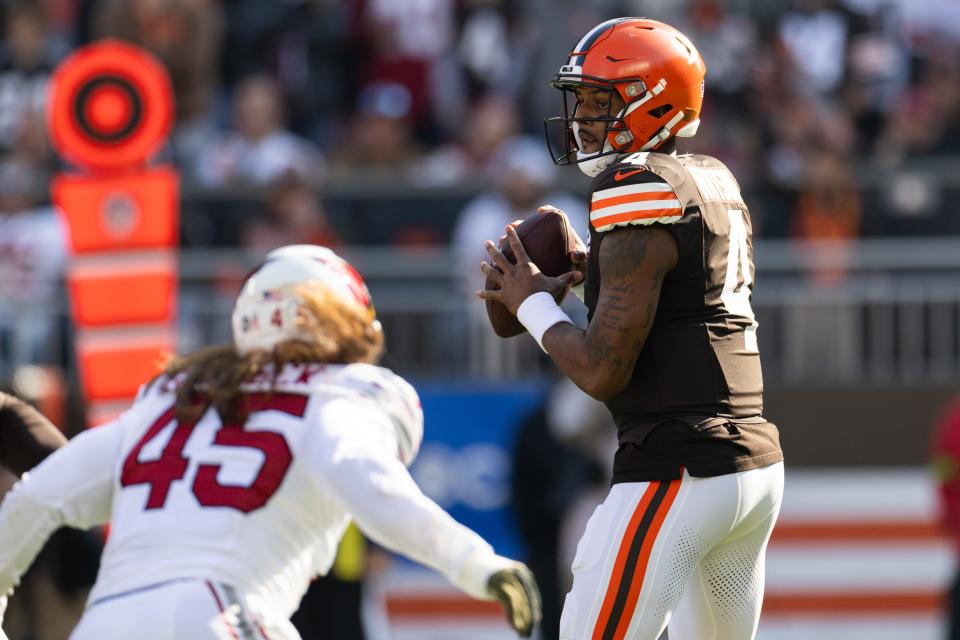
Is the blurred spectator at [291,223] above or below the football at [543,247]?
below

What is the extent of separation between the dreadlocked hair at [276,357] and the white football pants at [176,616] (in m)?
0.45

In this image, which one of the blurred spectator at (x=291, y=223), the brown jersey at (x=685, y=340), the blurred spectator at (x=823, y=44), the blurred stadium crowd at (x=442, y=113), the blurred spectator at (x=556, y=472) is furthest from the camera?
the blurred spectator at (x=823, y=44)

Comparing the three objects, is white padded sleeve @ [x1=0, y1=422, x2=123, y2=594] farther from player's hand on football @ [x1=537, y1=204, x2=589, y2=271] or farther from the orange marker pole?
the orange marker pole

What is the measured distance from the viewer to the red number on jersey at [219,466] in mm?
4051

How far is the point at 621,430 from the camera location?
4371mm

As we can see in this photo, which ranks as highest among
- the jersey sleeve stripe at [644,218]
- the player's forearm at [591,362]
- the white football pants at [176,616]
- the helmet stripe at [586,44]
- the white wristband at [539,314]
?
the helmet stripe at [586,44]

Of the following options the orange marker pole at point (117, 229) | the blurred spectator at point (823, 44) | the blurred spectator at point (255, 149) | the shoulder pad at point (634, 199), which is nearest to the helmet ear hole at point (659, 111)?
the shoulder pad at point (634, 199)

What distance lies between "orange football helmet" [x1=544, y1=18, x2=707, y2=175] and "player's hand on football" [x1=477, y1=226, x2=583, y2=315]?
11.3 inches

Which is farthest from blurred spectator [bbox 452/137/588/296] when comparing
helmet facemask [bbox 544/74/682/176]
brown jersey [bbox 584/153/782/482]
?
brown jersey [bbox 584/153/782/482]

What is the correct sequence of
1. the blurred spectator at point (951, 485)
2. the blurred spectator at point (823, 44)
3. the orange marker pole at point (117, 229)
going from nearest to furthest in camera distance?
1. the orange marker pole at point (117, 229)
2. the blurred spectator at point (951, 485)
3. the blurred spectator at point (823, 44)

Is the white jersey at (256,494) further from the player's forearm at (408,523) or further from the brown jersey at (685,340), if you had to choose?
the brown jersey at (685,340)

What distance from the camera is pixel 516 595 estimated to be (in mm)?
3832

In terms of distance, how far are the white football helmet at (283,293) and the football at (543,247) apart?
13.5 inches

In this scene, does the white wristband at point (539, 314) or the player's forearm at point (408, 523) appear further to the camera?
the white wristband at point (539, 314)
